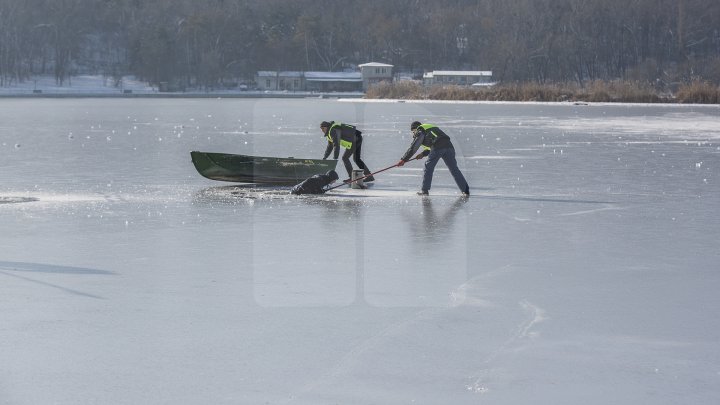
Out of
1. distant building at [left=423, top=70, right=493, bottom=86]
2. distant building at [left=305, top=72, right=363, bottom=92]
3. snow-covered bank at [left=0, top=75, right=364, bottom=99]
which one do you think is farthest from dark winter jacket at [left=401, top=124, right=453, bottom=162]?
distant building at [left=305, top=72, right=363, bottom=92]

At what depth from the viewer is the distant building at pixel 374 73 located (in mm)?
129250

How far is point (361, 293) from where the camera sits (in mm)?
8359

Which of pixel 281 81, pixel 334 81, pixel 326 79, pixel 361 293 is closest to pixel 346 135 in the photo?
pixel 361 293

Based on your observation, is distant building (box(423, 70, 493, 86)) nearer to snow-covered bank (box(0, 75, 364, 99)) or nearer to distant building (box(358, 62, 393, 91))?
distant building (box(358, 62, 393, 91))

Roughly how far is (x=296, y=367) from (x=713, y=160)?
17.7m

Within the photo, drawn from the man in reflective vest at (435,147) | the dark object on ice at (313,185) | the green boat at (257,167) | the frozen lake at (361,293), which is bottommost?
the frozen lake at (361,293)

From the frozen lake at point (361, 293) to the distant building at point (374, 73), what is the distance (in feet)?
368

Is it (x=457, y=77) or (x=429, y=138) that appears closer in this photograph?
(x=429, y=138)

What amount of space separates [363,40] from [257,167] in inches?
5310

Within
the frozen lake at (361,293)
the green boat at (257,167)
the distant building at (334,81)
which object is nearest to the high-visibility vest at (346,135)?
the green boat at (257,167)

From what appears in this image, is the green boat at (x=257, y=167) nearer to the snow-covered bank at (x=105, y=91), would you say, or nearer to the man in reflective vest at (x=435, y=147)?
the man in reflective vest at (x=435, y=147)

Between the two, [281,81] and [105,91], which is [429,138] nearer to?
[105,91]

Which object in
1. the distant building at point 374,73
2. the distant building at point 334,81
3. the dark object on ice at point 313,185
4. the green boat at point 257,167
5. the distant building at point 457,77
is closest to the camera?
the dark object on ice at point 313,185

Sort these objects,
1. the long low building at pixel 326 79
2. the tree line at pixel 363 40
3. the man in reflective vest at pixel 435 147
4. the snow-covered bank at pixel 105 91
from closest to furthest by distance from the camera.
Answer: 1. the man in reflective vest at pixel 435 147
2. the snow-covered bank at pixel 105 91
3. the tree line at pixel 363 40
4. the long low building at pixel 326 79
